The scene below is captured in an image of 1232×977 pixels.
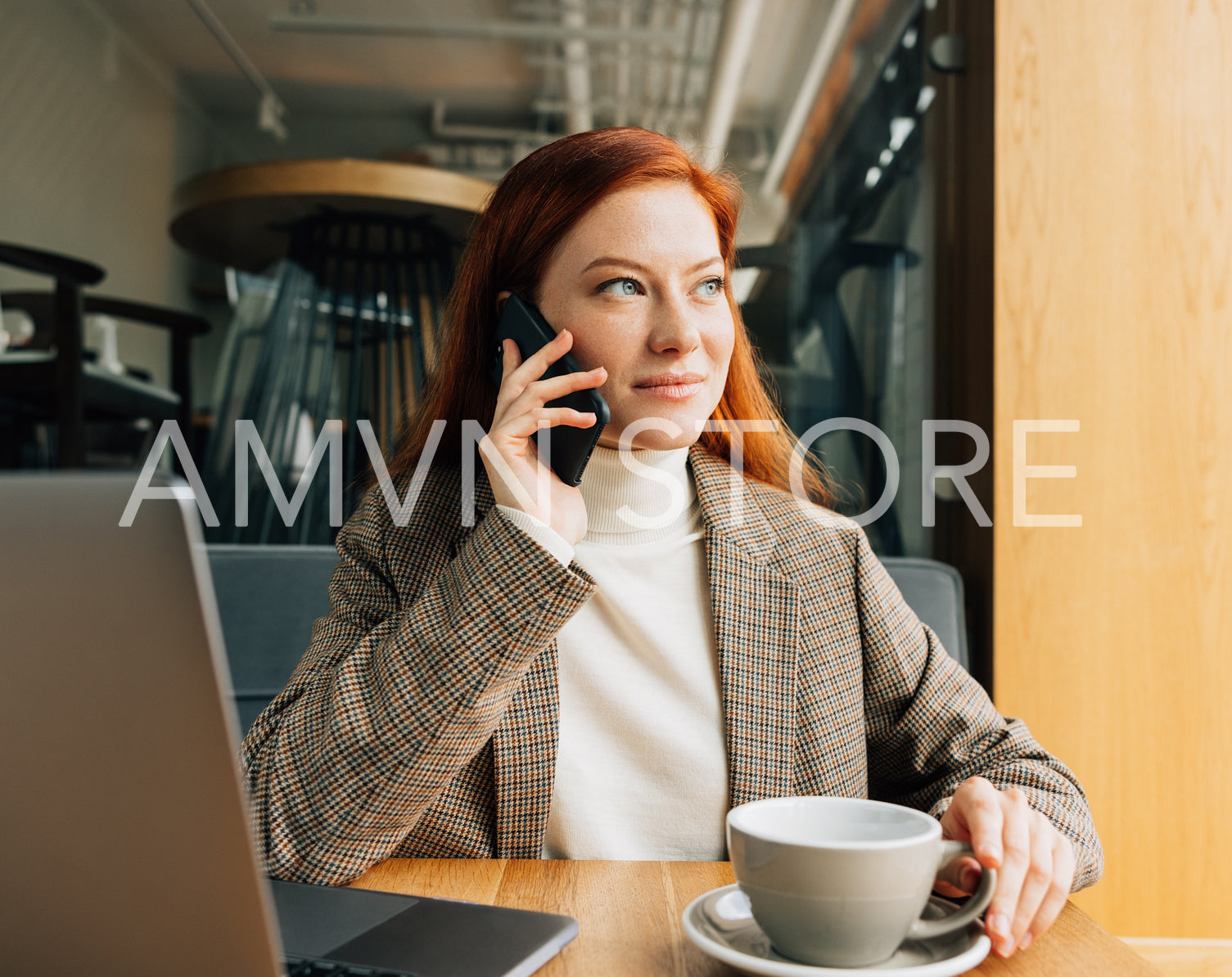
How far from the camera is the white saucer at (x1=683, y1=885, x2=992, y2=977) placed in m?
0.43

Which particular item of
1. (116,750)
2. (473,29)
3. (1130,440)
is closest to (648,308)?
(116,750)

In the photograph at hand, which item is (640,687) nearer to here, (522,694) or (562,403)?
(522,694)

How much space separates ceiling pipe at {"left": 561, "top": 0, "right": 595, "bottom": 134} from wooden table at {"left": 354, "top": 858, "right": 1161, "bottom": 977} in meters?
1.63

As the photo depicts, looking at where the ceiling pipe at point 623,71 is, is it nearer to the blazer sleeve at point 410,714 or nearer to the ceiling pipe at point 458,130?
the ceiling pipe at point 458,130

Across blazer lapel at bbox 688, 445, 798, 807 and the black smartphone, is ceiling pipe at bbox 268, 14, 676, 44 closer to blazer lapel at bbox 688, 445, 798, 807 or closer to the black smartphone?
the black smartphone

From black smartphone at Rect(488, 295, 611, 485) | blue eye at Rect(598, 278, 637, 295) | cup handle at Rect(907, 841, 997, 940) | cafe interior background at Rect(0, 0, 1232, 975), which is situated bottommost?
cup handle at Rect(907, 841, 997, 940)

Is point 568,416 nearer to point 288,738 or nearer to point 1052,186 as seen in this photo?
point 288,738

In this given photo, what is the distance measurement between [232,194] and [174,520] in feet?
6.01

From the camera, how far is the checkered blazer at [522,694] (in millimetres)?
677

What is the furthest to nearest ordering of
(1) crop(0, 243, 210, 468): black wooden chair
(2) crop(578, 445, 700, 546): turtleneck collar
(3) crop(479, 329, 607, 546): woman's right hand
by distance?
(1) crop(0, 243, 210, 468): black wooden chair → (2) crop(578, 445, 700, 546): turtleneck collar → (3) crop(479, 329, 607, 546): woman's right hand

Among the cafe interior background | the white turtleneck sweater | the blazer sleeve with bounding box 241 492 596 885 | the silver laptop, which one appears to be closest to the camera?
the silver laptop

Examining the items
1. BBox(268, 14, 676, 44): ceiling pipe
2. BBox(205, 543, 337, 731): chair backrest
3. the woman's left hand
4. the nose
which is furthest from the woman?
BBox(268, 14, 676, 44): ceiling pipe

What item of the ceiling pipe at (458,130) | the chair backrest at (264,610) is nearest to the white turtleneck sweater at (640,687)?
the chair backrest at (264,610)

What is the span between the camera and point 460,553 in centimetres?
72
